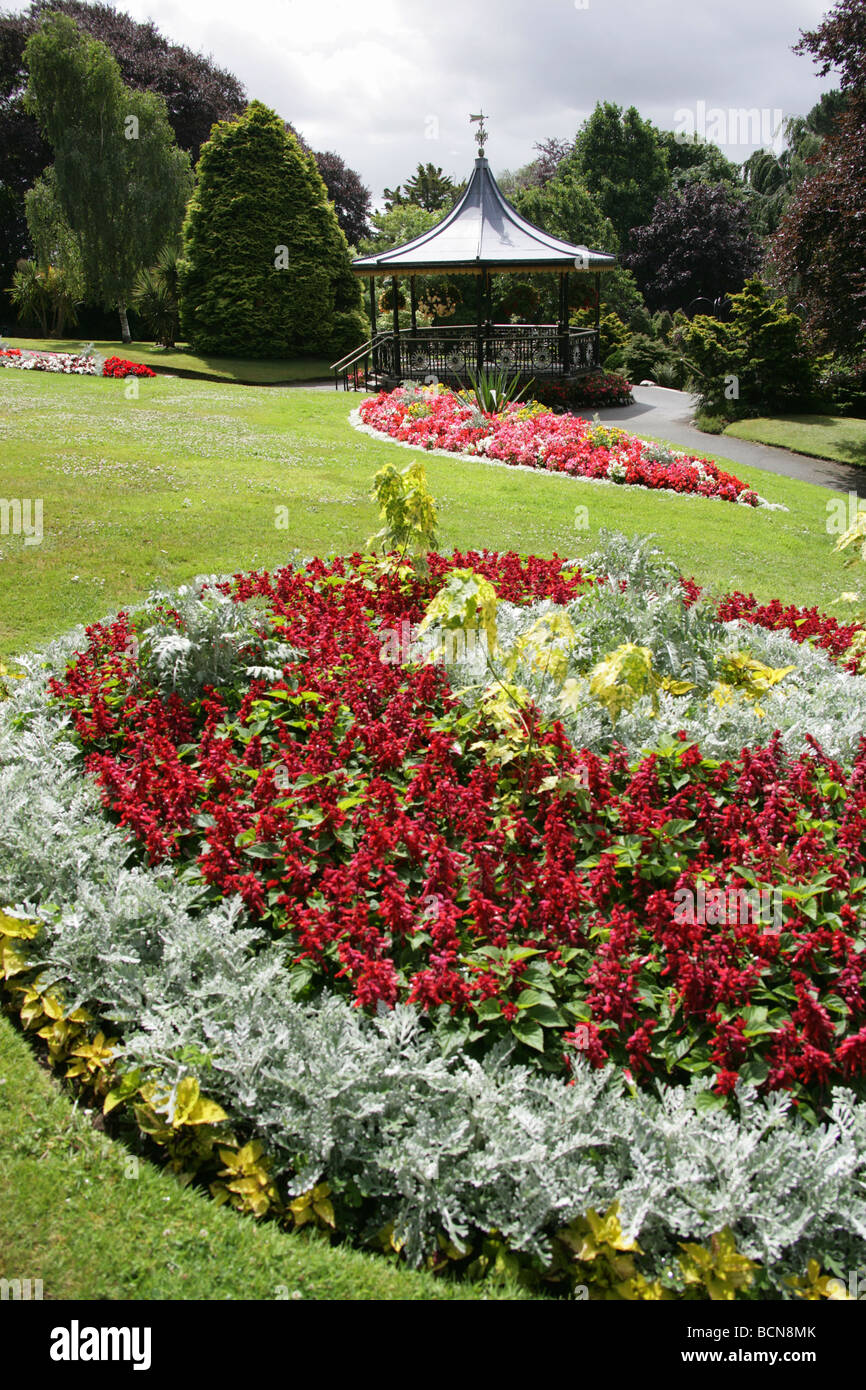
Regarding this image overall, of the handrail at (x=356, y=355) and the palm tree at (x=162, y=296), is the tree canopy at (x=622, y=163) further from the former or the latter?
the handrail at (x=356, y=355)

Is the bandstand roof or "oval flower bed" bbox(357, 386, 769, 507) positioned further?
the bandstand roof

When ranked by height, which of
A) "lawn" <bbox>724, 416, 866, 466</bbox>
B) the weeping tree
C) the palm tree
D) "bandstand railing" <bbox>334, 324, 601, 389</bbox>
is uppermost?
the weeping tree

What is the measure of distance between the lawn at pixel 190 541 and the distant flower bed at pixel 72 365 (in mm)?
3460

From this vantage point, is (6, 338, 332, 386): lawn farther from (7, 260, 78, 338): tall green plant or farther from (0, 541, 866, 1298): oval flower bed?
(0, 541, 866, 1298): oval flower bed

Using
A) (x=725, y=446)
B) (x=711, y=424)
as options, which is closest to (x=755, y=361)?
(x=711, y=424)

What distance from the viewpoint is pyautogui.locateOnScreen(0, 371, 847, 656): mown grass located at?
7645mm

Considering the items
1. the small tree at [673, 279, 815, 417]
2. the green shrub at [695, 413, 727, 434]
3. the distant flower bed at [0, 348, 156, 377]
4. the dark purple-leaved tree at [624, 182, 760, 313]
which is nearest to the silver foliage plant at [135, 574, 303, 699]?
the green shrub at [695, 413, 727, 434]

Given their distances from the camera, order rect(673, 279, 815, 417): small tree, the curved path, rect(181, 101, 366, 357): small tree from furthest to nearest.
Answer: rect(181, 101, 366, 357): small tree → rect(673, 279, 815, 417): small tree → the curved path

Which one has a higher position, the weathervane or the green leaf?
the weathervane

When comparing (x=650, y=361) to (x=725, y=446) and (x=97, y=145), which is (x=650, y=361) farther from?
(x=97, y=145)

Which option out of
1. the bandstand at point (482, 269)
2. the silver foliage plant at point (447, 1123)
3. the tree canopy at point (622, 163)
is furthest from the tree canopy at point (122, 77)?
the silver foliage plant at point (447, 1123)

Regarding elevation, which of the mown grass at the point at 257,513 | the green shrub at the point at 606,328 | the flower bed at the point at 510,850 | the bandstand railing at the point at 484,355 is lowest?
the flower bed at the point at 510,850

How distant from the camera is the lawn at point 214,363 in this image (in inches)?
988

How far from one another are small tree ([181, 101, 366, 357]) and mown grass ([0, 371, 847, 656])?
14385 mm
